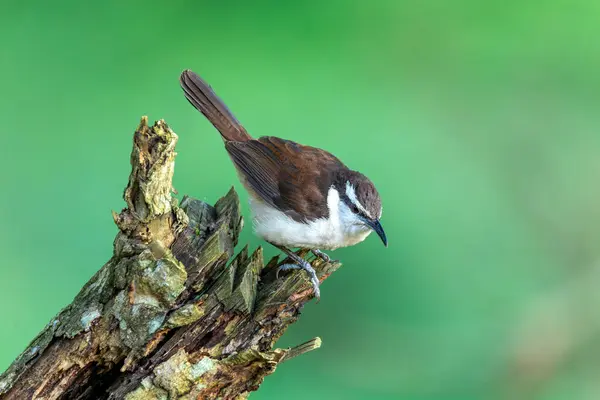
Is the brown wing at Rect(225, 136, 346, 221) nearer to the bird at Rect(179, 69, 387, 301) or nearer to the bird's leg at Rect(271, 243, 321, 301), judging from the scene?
the bird at Rect(179, 69, 387, 301)

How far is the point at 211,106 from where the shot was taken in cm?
355

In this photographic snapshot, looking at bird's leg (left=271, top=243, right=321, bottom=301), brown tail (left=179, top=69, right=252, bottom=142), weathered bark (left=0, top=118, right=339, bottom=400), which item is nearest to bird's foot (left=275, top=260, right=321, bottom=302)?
bird's leg (left=271, top=243, right=321, bottom=301)

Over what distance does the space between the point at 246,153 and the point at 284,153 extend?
0.20 metres

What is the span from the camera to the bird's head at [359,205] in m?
3.26

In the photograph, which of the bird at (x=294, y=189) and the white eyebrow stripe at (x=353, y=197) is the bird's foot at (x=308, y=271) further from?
the white eyebrow stripe at (x=353, y=197)

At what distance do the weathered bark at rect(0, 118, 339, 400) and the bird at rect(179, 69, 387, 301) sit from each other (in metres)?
0.79

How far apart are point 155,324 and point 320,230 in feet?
3.81

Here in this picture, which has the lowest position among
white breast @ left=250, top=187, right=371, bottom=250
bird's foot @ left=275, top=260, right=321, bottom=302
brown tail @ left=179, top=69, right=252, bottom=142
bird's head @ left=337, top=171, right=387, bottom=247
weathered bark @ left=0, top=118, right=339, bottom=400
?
weathered bark @ left=0, top=118, right=339, bottom=400

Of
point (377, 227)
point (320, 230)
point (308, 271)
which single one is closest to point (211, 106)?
point (320, 230)

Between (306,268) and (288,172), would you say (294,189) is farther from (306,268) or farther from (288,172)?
(306,268)

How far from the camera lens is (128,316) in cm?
235

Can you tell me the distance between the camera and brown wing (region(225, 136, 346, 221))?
3.38m

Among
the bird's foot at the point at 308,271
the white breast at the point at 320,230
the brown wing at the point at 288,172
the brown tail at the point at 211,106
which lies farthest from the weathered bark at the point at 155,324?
the brown tail at the point at 211,106

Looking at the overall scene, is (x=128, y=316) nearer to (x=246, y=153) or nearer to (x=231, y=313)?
(x=231, y=313)
